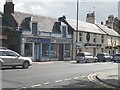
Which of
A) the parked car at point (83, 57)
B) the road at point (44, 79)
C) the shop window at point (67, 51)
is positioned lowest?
the road at point (44, 79)

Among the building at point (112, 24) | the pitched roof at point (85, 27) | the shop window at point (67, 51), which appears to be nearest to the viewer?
→ the shop window at point (67, 51)

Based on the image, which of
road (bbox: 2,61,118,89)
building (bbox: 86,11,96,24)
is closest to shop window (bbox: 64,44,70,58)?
building (bbox: 86,11,96,24)

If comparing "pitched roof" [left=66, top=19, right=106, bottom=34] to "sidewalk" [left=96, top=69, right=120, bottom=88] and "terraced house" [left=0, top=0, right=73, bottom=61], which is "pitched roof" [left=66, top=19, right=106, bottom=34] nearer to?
"terraced house" [left=0, top=0, right=73, bottom=61]

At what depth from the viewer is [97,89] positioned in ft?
45.9

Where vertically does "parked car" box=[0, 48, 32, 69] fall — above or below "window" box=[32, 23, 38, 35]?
below

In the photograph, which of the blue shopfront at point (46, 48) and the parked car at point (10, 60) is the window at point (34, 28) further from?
the parked car at point (10, 60)

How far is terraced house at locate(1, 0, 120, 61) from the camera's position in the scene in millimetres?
41406

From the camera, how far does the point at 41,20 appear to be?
46531 millimetres

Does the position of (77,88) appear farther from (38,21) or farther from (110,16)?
(110,16)

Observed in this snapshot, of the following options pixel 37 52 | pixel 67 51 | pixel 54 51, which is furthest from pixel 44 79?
pixel 67 51

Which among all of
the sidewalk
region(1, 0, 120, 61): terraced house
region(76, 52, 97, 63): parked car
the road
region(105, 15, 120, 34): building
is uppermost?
region(105, 15, 120, 34): building

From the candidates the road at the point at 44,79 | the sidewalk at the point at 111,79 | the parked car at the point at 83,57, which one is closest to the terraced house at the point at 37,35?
the parked car at the point at 83,57

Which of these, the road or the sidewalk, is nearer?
the road

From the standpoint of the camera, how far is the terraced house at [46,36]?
136 ft
